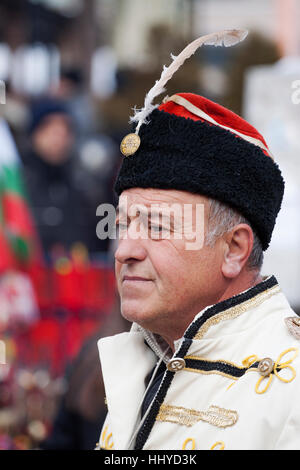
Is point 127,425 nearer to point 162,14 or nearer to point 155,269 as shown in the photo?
point 155,269

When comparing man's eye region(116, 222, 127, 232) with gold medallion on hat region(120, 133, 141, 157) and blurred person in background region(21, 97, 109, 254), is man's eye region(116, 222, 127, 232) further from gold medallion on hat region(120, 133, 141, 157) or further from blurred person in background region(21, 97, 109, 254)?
blurred person in background region(21, 97, 109, 254)

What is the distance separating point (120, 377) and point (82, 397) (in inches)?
54.0

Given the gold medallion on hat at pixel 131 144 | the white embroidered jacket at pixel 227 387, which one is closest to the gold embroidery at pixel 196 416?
the white embroidered jacket at pixel 227 387

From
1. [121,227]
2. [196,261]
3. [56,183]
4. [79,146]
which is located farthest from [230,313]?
[79,146]

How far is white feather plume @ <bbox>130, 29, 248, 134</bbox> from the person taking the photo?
1.99 metres

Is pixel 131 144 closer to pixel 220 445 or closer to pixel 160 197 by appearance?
pixel 160 197

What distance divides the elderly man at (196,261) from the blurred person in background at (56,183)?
4198 millimetres

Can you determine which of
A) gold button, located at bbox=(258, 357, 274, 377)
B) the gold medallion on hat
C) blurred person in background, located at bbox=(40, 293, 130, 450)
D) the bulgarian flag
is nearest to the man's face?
the gold medallion on hat

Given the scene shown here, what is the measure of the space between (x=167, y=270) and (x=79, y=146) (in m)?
5.16

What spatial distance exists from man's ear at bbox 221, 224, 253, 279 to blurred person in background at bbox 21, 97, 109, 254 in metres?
4.24

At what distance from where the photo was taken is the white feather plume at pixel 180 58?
1.99 meters

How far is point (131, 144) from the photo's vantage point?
206cm

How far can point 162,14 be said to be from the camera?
7.51 m

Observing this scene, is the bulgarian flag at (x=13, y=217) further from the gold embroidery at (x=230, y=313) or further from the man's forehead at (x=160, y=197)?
the gold embroidery at (x=230, y=313)
